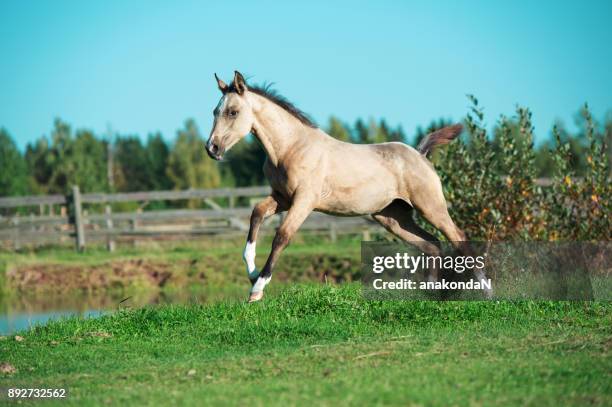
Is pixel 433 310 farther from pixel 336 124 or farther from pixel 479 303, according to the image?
pixel 336 124

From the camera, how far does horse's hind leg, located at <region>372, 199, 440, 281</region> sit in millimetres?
10383

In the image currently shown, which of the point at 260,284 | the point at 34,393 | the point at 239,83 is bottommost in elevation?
the point at 34,393

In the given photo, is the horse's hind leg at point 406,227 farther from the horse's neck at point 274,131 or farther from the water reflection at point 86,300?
the water reflection at point 86,300

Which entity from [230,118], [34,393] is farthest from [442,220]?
[34,393]

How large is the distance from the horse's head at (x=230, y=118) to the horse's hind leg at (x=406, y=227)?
2.26 meters

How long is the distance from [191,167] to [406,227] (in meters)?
46.4

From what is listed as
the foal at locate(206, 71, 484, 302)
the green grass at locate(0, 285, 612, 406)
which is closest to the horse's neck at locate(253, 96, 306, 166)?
the foal at locate(206, 71, 484, 302)

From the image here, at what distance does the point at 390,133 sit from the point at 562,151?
5050 centimetres

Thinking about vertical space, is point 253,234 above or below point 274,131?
below

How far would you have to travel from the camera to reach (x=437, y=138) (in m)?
11.0

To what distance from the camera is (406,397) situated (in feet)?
16.4

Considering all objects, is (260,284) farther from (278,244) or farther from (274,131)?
(274,131)

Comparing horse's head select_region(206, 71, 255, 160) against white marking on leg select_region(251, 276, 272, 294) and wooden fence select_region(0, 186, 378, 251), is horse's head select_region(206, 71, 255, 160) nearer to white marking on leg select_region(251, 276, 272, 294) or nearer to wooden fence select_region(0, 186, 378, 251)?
white marking on leg select_region(251, 276, 272, 294)

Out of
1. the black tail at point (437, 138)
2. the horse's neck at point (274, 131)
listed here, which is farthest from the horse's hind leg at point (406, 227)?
the horse's neck at point (274, 131)
